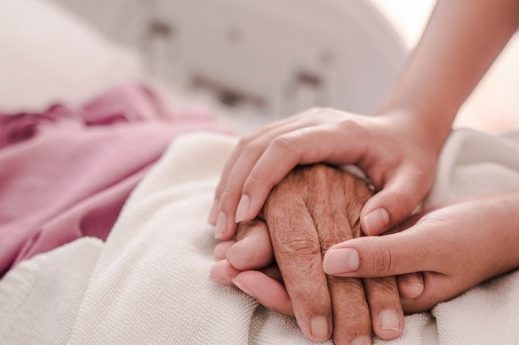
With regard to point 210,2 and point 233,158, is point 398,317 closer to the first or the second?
point 233,158

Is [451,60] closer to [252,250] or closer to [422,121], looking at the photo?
[422,121]

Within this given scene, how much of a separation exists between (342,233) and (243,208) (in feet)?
0.41

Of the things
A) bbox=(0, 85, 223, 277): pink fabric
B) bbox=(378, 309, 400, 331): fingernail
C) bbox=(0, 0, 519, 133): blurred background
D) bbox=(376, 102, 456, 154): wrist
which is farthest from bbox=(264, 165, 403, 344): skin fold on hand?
bbox=(0, 0, 519, 133): blurred background

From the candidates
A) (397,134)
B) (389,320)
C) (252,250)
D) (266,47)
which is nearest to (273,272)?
(252,250)

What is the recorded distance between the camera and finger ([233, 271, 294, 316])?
0.59 metres

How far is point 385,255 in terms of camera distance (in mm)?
562

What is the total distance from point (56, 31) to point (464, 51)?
3.48 feet

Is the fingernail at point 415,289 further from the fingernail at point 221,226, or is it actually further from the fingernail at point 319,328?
the fingernail at point 221,226

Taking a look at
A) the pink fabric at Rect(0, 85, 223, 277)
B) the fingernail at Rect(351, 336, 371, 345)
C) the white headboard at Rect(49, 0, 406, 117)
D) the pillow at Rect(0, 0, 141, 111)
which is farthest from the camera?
the white headboard at Rect(49, 0, 406, 117)

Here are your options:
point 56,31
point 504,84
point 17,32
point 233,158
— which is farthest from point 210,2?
point 233,158

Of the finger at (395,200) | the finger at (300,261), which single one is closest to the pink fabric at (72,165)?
the finger at (300,261)

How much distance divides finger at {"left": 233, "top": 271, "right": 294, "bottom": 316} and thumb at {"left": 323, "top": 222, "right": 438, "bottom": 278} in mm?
63

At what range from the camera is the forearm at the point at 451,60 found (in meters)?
0.83

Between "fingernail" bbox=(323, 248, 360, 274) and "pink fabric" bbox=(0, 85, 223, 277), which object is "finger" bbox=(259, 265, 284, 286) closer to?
"fingernail" bbox=(323, 248, 360, 274)
